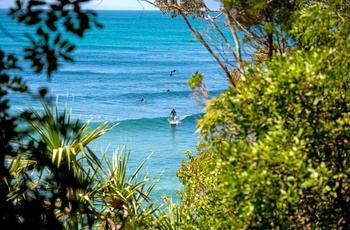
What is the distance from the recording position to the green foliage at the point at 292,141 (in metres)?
4.11

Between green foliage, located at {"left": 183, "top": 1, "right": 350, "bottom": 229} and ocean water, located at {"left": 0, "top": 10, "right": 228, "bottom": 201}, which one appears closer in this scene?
green foliage, located at {"left": 183, "top": 1, "right": 350, "bottom": 229}

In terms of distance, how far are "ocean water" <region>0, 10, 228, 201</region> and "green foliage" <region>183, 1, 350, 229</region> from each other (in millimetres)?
4386

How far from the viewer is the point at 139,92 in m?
43.4

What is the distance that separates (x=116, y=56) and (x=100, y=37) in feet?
70.3

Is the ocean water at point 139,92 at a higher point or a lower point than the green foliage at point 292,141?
lower

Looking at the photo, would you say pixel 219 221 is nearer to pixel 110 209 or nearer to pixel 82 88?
pixel 110 209

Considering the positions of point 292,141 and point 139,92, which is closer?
point 292,141

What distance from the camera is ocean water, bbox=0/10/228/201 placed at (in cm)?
2833

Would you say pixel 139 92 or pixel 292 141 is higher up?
pixel 292 141

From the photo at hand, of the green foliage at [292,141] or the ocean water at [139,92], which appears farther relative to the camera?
the ocean water at [139,92]

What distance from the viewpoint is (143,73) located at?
53.6 meters

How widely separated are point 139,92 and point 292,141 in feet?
129

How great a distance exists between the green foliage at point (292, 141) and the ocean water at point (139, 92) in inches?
173

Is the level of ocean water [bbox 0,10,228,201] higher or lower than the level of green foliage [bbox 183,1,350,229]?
lower
